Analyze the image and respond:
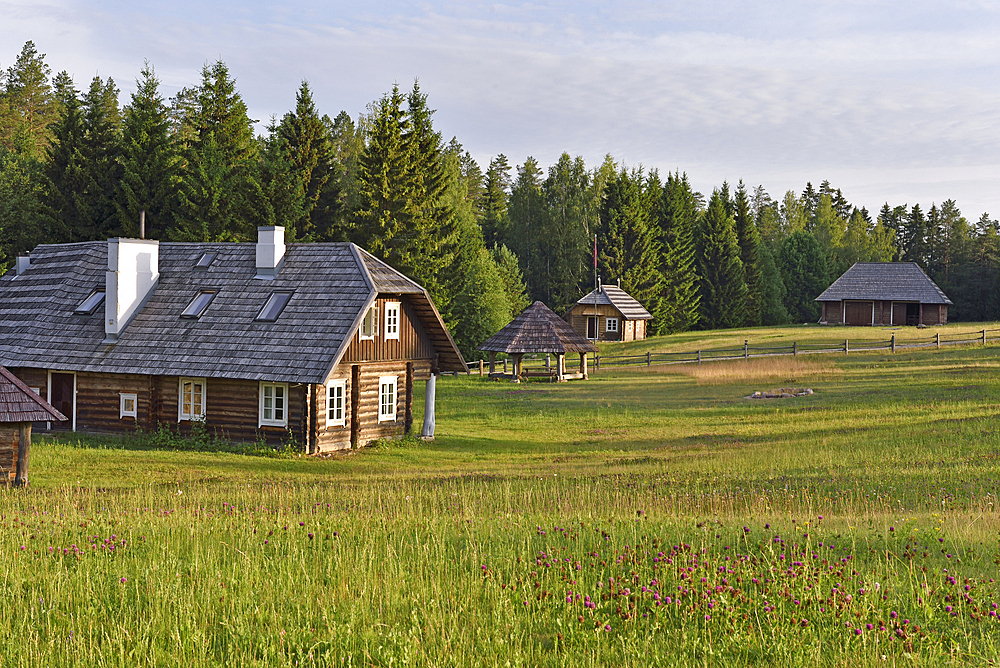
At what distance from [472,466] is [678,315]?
2453 inches

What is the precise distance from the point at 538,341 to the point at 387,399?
60.2 feet

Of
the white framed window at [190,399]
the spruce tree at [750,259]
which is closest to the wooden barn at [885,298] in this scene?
the spruce tree at [750,259]

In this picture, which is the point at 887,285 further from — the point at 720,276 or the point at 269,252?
the point at 269,252

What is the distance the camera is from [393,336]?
30.5 meters

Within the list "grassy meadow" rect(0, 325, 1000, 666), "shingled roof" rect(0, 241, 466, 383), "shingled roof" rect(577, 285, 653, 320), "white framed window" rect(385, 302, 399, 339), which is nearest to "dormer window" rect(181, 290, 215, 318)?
"shingled roof" rect(0, 241, 466, 383)

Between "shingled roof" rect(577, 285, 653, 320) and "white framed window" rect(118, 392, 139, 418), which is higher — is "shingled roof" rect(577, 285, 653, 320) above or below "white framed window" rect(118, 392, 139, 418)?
above

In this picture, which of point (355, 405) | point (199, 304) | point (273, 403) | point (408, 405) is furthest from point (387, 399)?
point (199, 304)

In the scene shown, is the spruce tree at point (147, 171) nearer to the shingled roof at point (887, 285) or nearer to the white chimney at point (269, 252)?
the white chimney at point (269, 252)

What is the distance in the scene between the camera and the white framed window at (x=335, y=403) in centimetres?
2808

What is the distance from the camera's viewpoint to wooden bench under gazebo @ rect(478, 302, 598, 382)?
47.8 m

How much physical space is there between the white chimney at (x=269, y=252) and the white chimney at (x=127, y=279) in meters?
4.21

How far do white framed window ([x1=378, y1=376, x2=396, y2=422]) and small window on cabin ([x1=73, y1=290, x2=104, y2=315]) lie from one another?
11019 mm

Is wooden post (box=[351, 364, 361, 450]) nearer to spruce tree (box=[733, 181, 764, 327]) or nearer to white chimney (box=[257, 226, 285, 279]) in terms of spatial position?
white chimney (box=[257, 226, 285, 279])

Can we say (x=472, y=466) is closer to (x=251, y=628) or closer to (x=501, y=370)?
(x=251, y=628)
